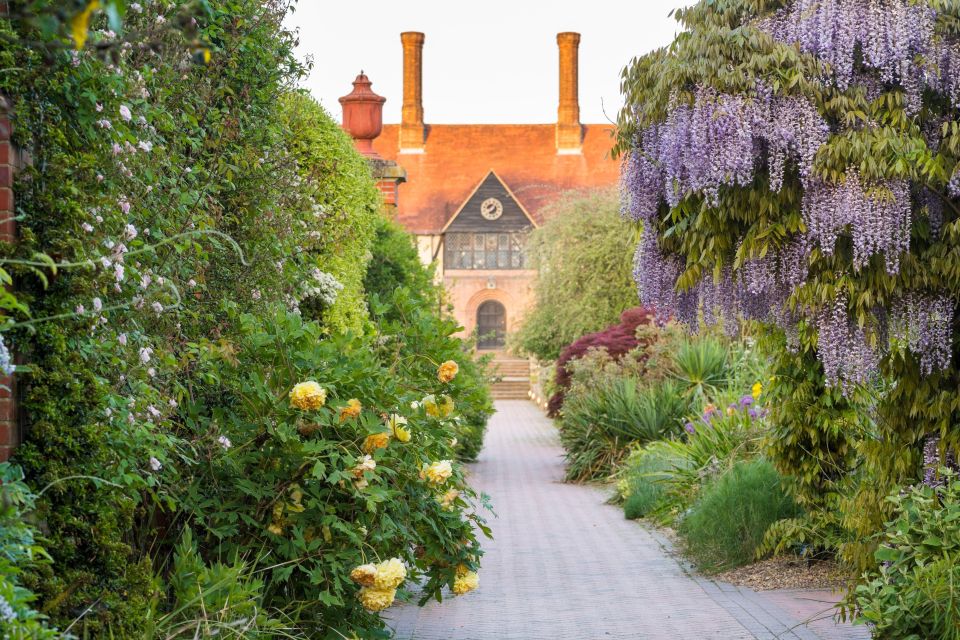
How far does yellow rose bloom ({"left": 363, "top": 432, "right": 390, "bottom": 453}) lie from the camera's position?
500cm

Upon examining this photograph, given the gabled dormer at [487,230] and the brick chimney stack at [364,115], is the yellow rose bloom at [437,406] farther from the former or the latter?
the gabled dormer at [487,230]

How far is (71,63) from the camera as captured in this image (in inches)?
146

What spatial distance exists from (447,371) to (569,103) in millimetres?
46000

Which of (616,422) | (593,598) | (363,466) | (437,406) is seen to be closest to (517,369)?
(616,422)

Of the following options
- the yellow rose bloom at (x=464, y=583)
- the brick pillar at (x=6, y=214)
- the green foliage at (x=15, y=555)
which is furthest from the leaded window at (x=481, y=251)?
the green foliage at (x=15, y=555)

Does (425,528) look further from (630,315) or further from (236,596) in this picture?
(630,315)

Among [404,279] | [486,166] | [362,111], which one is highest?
[362,111]

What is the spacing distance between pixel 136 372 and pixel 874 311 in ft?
11.4

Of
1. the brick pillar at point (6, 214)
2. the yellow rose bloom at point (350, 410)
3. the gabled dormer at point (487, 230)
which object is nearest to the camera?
the brick pillar at point (6, 214)

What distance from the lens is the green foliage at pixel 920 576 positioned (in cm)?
478

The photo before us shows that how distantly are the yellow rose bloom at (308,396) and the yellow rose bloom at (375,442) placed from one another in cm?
31

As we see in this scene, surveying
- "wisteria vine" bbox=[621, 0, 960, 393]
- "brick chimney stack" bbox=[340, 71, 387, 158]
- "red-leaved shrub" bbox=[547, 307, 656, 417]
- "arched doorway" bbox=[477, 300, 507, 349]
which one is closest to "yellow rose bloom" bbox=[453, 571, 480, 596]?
"wisteria vine" bbox=[621, 0, 960, 393]

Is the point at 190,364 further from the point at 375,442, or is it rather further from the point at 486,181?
the point at 486,181

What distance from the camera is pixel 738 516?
8031mm
